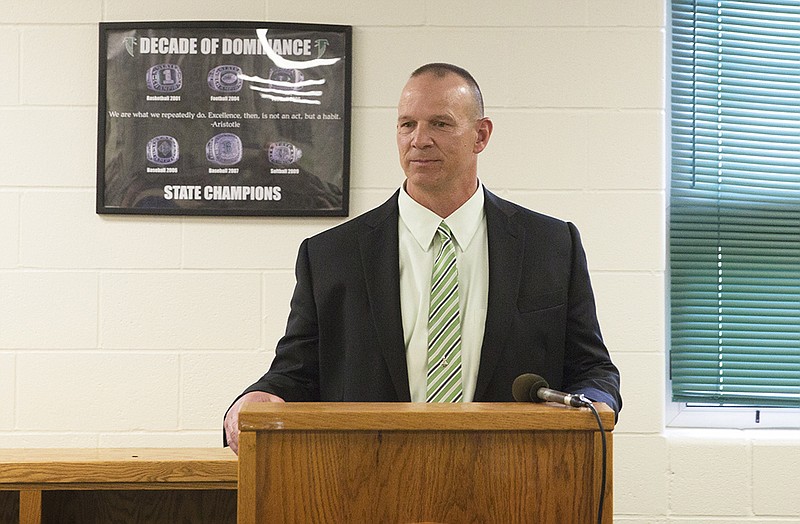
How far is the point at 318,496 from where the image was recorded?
116 centimetres

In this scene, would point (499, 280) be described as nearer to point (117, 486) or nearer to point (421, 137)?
point (421, 137)

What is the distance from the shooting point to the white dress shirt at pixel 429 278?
1841 millimetres

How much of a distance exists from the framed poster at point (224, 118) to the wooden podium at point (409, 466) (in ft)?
5.67

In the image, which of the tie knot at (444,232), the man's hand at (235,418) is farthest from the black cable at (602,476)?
the tie knot at (444,232)

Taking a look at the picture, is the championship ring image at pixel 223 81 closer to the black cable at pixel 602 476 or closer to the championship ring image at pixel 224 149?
the championship ring image at pixel 224 149

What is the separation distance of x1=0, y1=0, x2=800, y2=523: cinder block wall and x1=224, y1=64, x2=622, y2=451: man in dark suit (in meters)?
0.90

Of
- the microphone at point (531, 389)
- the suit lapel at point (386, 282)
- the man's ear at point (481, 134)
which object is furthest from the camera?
the man's ear at point (481, 134)

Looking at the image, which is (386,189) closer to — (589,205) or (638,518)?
(589,205)

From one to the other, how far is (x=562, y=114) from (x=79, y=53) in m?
1.52

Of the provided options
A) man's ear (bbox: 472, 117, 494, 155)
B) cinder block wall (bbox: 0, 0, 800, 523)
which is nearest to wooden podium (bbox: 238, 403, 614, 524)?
man's ear (bbox: 472, 117, 494, 155)

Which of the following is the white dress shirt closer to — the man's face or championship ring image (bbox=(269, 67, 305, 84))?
the man's face

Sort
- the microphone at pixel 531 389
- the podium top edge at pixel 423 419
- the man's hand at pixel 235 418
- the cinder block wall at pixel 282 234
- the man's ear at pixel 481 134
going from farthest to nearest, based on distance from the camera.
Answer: the cinder block wall at pixel 282 234, the man's ear at pixel 481 134, the man's hand at pixel 235 418, the microphone at pixel 531 389, the podium top edge at pixel 423 419

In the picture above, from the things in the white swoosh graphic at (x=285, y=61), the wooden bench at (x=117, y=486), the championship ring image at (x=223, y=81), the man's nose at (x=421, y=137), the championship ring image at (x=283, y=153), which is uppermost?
the white swoosh graphic at (x=285, y=61)

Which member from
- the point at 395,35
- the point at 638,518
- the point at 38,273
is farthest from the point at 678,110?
the point at 38,273
